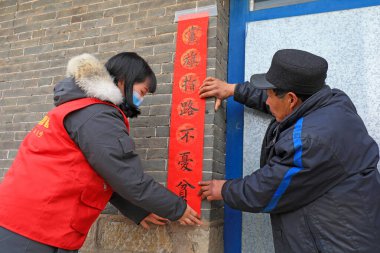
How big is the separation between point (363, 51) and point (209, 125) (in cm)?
117

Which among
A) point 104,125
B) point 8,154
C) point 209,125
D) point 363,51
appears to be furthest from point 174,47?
point 8,154

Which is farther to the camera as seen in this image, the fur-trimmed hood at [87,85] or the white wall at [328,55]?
the white wall at [328,55]

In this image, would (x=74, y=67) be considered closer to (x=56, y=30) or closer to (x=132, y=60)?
(x=132, y=60)

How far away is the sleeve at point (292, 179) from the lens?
168 cm

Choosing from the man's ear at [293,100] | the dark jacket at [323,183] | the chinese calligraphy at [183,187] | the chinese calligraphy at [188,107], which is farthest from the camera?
the chinese calligraphy at [188,107]

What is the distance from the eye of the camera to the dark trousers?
5.65 ft

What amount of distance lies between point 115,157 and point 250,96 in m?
1.08

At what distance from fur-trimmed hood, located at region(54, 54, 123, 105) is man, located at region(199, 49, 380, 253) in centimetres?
88

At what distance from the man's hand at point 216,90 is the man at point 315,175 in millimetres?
568

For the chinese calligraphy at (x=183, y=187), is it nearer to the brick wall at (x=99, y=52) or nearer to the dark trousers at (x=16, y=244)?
the brick wall at (x=99, y=52)

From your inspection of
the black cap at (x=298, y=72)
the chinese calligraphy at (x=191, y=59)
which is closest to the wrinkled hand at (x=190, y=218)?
the black cap at (x=298, y=72)

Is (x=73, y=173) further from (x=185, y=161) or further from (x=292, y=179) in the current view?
(x=292, y=179)

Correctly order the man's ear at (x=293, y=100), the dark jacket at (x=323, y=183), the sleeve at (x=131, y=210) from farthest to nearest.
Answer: the sleeve at (x=131, y=210) → the man's ear at (x=293, y=100) → the dark jacket at (x=323, y=183)

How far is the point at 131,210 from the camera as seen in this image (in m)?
2.33
